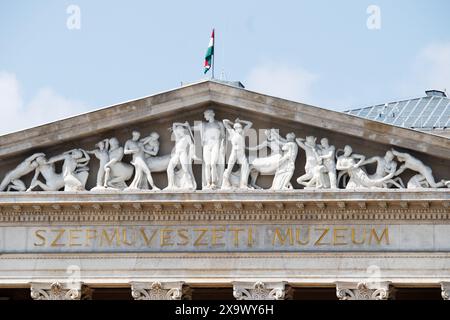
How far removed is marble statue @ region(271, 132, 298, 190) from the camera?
2045 inches

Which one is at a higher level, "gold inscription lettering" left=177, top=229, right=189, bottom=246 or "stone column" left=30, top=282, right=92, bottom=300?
A: "gold inscription lettering" left=177, top=229, right=189, bottom=246

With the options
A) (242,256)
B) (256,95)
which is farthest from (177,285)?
(256,95)

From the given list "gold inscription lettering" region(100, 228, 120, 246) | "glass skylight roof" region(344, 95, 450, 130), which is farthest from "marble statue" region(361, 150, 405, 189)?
"glass skylight roof" region(344, 95, 450, 130)

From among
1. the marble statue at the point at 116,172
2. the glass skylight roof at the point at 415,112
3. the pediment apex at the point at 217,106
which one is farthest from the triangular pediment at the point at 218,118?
the glass skylight roof at the point at 415,112

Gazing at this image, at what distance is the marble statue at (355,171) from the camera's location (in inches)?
2028

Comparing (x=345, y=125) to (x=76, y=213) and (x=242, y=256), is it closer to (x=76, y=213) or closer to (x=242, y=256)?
(x=242, y=256)

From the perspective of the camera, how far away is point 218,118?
5300 cm

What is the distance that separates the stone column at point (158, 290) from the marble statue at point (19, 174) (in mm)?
4527

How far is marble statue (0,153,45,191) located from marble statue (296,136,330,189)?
771 centimetres

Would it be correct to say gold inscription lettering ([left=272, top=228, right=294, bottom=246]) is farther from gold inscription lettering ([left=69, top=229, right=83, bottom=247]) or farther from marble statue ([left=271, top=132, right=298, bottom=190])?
gold inscription lettering ([left=69, top=229, right=83, bottom=247])

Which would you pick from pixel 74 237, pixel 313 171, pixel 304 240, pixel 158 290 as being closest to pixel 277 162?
pixel 313 171

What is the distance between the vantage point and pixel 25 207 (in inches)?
2080

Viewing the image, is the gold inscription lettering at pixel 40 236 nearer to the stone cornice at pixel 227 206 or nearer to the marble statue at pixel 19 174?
the stone cornice at pixel 227 206
